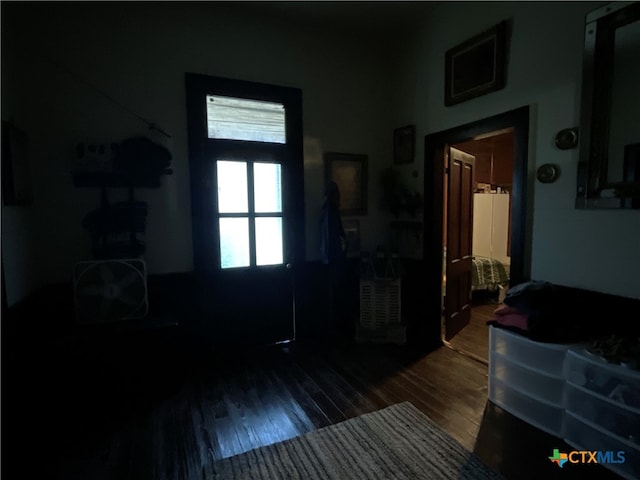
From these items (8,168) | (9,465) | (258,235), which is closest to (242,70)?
(258,235)

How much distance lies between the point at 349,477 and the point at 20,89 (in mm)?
3009

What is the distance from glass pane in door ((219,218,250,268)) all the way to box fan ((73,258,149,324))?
0.67 m

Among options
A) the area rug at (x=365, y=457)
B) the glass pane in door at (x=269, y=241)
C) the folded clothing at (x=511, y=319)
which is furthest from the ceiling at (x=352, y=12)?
→ the area rug at (x=365, y=457)

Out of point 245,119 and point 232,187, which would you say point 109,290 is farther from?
point 245,119

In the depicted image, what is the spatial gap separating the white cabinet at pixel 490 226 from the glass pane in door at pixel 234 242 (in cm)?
334

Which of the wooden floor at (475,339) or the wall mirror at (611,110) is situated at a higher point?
the wall mirror at (611,110)

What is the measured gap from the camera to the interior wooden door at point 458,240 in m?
2.85

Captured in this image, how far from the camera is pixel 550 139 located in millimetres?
1947

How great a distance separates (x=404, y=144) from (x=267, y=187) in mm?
1421

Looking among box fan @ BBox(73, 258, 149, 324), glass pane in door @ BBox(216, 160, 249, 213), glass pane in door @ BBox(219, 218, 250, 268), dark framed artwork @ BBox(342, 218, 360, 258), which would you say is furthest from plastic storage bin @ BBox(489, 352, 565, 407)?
box fan @ BBox(73, 258, 149, 324)

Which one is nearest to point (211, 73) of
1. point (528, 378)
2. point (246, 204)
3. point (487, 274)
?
point (246, 204)

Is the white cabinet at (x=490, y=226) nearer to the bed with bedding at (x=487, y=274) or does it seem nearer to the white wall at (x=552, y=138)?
the bed with bedding at (x=487, y=274)

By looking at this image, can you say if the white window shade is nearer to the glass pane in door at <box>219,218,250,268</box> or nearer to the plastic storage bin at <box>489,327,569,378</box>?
the glass pane in door at <box>219,218,250,268</box>

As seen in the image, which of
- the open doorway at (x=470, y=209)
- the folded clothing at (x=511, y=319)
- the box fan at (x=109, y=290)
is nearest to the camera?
the folded clothing at (x=511, y=319)
